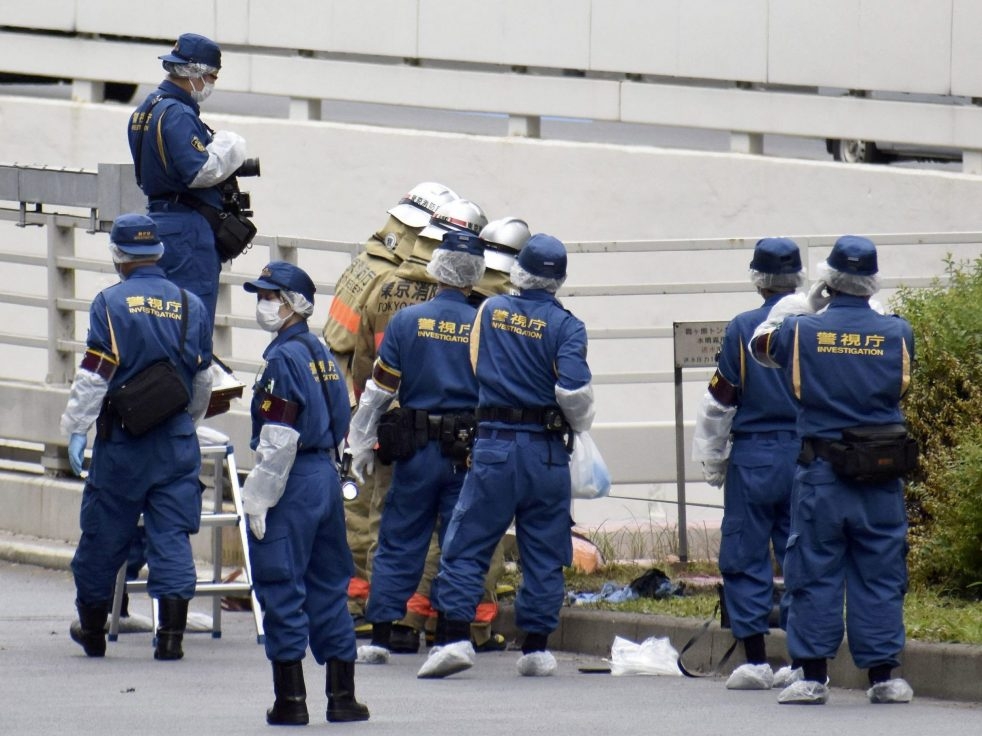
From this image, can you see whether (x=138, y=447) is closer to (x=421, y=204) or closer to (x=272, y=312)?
(x=272, y=312)

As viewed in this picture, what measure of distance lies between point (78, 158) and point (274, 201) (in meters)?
1.97

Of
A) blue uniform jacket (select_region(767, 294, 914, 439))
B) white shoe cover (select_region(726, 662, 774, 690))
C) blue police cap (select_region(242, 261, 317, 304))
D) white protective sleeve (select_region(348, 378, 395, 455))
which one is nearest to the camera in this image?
blue police cap (select_region(242, 261, 317, 304))

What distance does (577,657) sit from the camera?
36.1 feet

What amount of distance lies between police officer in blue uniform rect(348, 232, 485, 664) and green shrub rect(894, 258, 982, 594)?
2.47 m

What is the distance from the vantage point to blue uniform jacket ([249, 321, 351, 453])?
8.62m

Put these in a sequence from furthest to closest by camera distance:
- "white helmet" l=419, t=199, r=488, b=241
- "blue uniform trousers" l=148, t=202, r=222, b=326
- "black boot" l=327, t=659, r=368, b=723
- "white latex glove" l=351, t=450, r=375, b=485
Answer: "blue uniform trousers" l=148, t=202, r=222, b=326 < "white helmet" l=419, t=199, r=488, b=241 < "white latex glove" l=351, t=450, r=375, b=485 < "black boot" l=327, t=659, r=368, b=723

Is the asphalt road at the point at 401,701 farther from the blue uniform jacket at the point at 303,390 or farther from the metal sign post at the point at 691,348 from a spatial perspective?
the metal sign post at the point at 691,348

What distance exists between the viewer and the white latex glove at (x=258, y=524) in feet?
27.8

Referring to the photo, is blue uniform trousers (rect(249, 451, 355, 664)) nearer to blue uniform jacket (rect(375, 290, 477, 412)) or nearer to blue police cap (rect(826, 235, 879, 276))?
blue uniform jacket (rect(375, 290, 477, 412))

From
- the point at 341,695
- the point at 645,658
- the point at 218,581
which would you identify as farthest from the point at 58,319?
the point at 341,695

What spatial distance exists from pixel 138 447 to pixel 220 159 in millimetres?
1894

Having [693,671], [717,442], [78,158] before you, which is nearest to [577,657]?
[693,671]

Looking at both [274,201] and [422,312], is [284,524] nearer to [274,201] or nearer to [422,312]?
[422,312]

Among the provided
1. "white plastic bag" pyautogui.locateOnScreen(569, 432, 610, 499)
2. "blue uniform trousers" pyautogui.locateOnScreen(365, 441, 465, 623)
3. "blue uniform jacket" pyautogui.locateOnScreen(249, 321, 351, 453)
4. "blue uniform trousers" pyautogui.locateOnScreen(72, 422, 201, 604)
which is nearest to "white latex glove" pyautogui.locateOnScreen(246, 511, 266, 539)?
"blue uniform jacket" pyautogui.locateOnScreen(249, 321, 351, 453)
